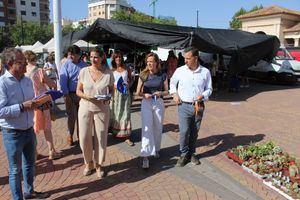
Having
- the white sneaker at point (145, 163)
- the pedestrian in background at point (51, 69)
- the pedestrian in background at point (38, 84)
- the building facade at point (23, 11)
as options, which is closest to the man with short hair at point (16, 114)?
the pedestrian in background at point (38, 84)

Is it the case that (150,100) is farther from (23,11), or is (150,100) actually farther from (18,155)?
(23,11)

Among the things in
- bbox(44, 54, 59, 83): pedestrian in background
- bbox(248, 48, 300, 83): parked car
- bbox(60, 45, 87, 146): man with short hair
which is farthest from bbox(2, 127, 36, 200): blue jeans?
bbox(248, 48, 300, 83): parked car

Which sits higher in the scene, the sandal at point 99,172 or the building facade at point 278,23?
the building facade at point 278,23

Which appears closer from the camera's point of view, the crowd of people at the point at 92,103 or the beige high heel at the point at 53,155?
the crowd of people at the point at 92,103

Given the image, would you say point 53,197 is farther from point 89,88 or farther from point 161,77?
point 161,77

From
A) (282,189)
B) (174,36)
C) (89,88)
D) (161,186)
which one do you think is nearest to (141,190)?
(161,186)

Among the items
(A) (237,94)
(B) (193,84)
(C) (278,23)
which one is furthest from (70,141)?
(C) (278,23)

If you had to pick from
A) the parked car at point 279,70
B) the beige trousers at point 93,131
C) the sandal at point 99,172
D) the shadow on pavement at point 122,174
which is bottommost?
the shadow on pavement at point 122,174

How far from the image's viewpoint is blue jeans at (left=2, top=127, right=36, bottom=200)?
3.44 meters

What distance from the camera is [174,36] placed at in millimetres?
10695

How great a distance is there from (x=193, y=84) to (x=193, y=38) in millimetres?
6188

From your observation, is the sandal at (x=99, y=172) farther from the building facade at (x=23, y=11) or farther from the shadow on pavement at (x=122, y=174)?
the building facade at (x=23, y=11)

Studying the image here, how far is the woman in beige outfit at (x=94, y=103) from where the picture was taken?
14.1 ft

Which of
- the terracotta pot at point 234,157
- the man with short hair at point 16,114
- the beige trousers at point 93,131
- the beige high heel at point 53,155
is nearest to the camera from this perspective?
the man with short hair at point 16,114
